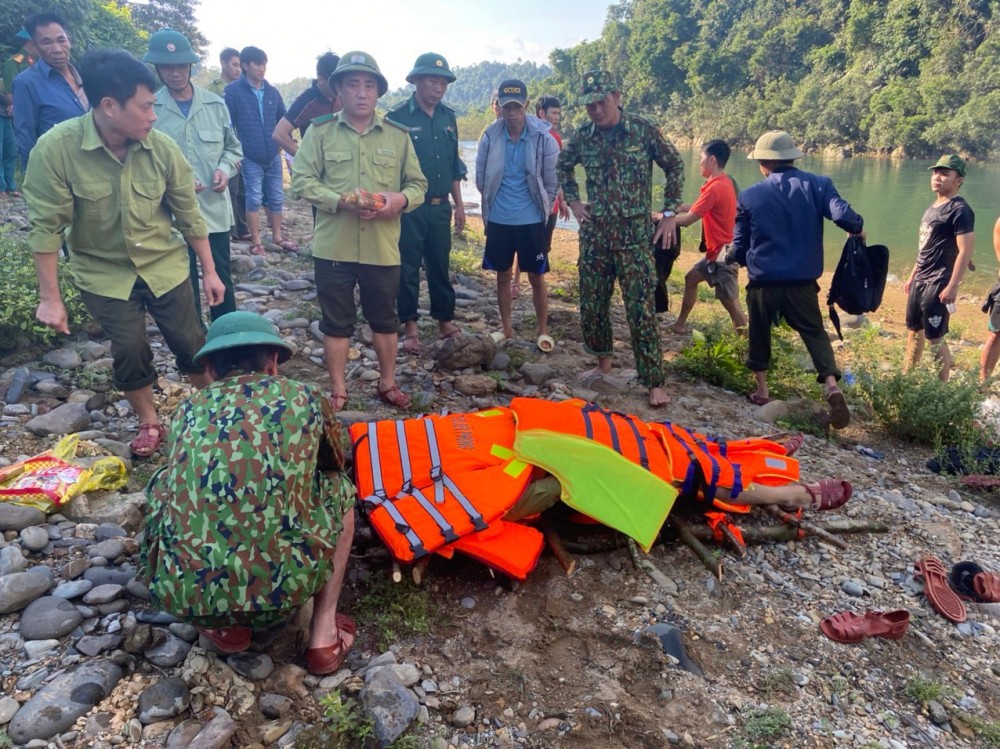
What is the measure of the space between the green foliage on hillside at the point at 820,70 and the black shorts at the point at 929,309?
29390 millimetres

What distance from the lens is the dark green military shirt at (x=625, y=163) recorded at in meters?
4.59

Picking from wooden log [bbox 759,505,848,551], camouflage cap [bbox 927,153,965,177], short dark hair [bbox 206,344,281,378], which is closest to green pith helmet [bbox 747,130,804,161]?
camouflage cap [bbox 927,153,965,177]

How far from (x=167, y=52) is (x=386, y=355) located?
241 cm

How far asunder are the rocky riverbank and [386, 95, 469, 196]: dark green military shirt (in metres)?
2.85

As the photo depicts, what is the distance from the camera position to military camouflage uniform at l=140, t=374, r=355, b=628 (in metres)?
2.04

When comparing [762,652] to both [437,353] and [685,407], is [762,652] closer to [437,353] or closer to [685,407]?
[685,407]

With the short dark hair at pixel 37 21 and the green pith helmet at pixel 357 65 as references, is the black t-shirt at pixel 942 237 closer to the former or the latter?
the green pith helmet at pixel 357 65

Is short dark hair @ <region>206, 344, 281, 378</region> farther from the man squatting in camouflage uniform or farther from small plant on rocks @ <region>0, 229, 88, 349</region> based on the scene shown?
small plant on rocks @ <region>0, 229, 88, 349</region>

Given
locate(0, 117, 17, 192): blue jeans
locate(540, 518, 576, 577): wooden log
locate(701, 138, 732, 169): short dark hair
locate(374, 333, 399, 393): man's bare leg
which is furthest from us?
locate(0, 117, 17, 192): blue jeans

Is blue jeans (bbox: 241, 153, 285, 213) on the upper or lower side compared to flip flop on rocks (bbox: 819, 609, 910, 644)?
upper

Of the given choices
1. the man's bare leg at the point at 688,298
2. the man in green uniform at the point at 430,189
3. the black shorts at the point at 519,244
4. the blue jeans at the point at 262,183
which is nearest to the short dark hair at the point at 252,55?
the blue jeans at the point at 262,183

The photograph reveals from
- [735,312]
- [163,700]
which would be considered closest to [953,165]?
[735,312]

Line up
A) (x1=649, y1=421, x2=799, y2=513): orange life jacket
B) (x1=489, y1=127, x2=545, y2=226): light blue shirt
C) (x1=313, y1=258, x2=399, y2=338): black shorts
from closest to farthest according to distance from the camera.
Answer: (x1=649, y1=421, x2=799, y2=513): orange life jacket → (x1=313, y1=258, x2=399, y2=338): black shorts → (x1=489, y1=127, x2=545, y2=226): light blue shirt

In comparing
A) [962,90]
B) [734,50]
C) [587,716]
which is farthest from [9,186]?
[734,50]
